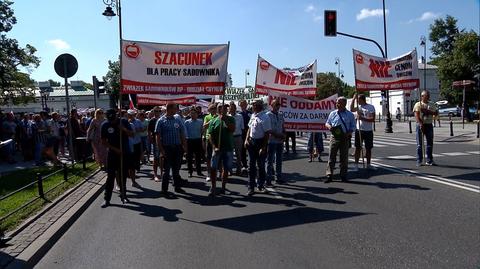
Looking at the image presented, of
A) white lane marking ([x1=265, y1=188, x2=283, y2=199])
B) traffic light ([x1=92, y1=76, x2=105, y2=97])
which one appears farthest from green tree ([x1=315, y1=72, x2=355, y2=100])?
white lane marking ([x1=265, y1=188, x2=283, y2=199])

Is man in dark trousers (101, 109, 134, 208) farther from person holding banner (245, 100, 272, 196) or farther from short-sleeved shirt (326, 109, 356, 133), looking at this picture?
short-sleeved shirt (326, 109, 356, 133)

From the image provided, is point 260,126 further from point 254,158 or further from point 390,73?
point 390,73

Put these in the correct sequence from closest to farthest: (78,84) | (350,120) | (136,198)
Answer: (136,198), (350,120), (78,84)

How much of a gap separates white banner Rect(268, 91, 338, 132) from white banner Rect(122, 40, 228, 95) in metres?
3.57

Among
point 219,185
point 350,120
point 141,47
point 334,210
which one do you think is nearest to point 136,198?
point 219,185

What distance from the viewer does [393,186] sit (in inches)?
416

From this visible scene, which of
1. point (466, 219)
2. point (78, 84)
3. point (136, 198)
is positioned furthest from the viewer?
point (78, 84)

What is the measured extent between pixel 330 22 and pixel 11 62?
3740 centimetres

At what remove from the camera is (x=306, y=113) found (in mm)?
14367

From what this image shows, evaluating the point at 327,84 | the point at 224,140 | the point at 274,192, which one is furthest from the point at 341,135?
the point at 327,84

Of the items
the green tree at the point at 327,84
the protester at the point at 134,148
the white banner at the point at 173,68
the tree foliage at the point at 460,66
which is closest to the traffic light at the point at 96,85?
the protester at the point at 134,148

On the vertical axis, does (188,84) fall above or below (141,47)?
below

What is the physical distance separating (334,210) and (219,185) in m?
3.88

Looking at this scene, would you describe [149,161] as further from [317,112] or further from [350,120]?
[350,120]
